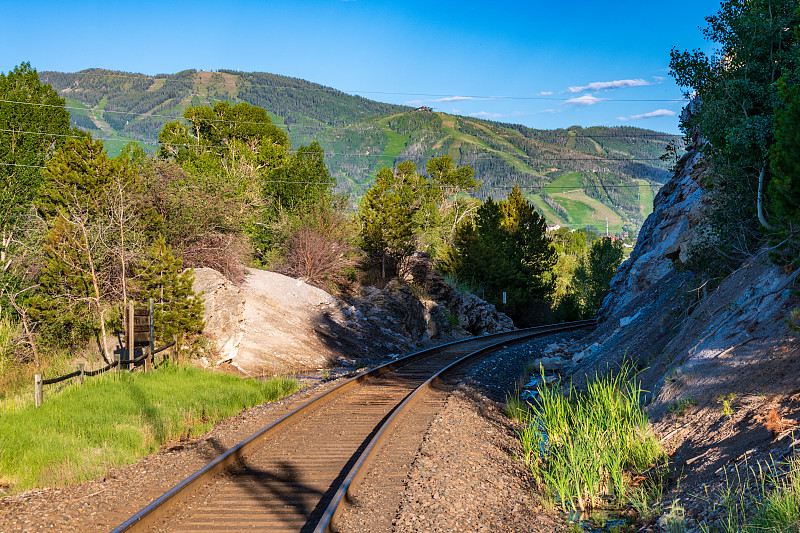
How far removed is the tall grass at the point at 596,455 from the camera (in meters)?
7.17

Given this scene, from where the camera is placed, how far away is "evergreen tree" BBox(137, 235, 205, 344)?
17438 millimetres

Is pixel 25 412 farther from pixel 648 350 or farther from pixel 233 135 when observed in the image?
pixel 233 135

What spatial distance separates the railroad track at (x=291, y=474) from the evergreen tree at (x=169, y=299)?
6973 mm

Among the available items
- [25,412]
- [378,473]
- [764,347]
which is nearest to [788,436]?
[764,347]

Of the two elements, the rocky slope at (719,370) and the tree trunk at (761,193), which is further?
the tree trunk at (761,193)

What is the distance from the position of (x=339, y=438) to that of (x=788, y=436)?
6.03 meters

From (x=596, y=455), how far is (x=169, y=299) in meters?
14.3

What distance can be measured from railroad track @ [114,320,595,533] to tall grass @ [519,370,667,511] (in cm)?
242

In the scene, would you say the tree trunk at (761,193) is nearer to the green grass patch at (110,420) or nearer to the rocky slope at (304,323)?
the green grass patch at (110,420)

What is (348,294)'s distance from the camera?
3134cm

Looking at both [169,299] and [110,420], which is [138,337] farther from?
[110,420]

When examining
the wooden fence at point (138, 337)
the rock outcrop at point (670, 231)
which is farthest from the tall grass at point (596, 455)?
the wooden fence at point (138, 337)

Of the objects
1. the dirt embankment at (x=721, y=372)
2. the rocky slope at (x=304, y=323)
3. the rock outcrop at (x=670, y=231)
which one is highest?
the rock outcrop at (x=670, y=231)

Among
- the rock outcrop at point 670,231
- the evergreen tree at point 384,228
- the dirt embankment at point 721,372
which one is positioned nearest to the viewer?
the dirt embankment at point 721,372
